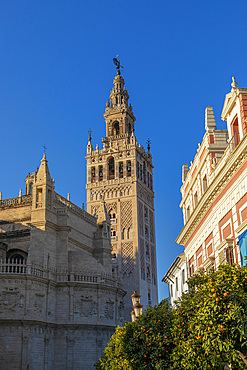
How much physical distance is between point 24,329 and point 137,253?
25274 mm

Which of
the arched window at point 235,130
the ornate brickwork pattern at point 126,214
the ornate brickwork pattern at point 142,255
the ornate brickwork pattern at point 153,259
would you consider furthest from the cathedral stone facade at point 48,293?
the ornate brickwork pattern at point 153,259

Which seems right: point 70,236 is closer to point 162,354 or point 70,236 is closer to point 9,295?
point 9,295

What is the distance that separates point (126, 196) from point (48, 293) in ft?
85.6

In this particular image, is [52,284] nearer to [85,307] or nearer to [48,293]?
[48,293]

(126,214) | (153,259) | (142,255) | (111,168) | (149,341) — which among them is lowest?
(149,341)

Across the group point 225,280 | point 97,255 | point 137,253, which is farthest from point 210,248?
point 137,253

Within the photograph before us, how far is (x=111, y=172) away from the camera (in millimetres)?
62719

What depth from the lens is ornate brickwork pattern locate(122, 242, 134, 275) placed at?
5497 centimetres

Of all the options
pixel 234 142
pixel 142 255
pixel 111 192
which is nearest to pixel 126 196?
pixel 111 192

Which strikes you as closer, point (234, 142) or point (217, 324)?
point (217, 324)

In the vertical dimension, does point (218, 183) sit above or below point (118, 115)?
below

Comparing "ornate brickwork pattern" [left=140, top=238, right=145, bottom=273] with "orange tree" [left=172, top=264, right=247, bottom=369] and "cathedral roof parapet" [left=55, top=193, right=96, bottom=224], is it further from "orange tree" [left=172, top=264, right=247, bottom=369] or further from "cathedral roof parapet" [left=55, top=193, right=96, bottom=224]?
"orange tree" [left=172, top=264, right=247, bottom=369]

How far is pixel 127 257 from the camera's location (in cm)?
5569

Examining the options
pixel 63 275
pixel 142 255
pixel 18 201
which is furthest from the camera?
pixel 142 255
